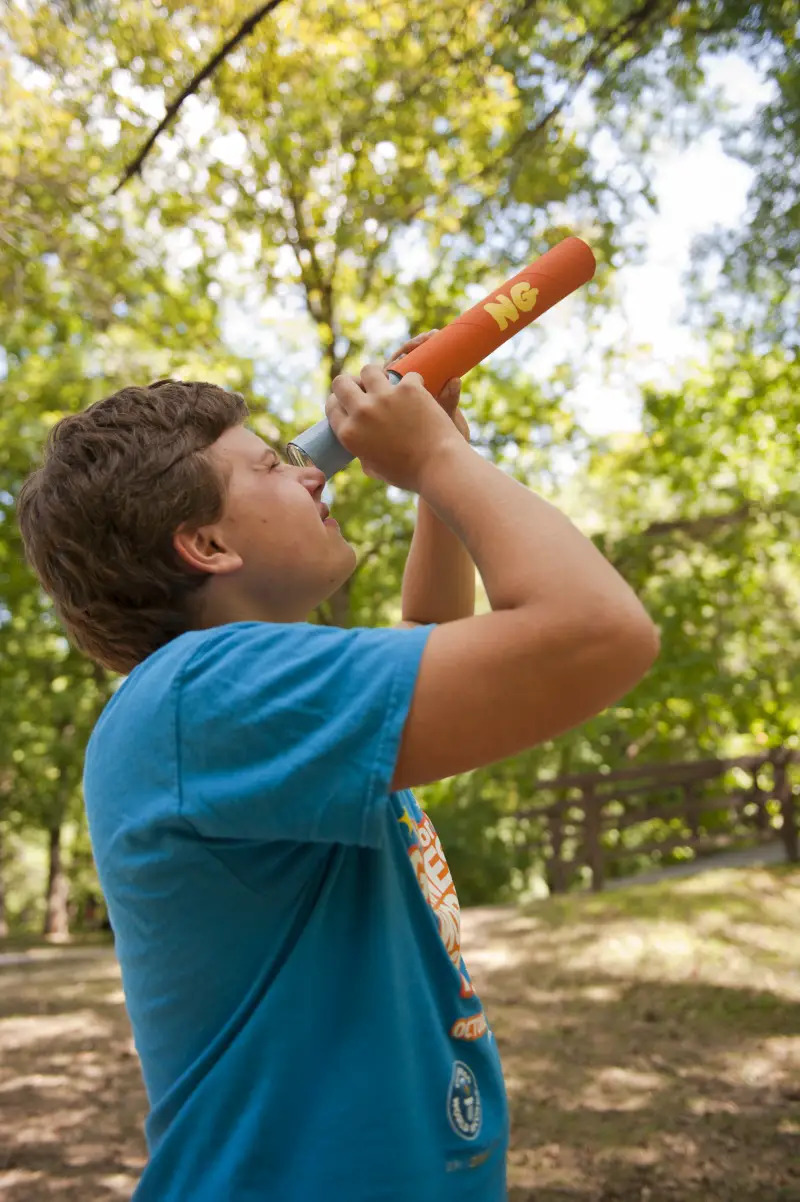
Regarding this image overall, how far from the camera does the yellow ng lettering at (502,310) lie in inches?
55.9

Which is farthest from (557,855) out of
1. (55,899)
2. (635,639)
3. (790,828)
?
(635,639)

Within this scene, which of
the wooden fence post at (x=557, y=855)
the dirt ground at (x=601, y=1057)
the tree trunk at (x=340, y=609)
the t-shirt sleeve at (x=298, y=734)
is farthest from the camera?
the wooden fence post at (x=557, y=855)

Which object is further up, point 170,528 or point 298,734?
point 170,528

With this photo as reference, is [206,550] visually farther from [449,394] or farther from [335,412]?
[449,394]

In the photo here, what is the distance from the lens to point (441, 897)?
1.36 metres

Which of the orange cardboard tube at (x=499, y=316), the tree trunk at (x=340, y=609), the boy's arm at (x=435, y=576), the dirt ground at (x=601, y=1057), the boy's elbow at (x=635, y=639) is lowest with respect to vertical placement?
the dirt ground at (x=601, y=1057)

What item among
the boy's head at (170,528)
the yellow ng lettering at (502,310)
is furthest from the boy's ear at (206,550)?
the yellow ng lettering at (502,310)

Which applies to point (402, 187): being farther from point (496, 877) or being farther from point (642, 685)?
point (496, 877)

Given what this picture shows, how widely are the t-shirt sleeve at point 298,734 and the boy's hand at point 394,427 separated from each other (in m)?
0.26

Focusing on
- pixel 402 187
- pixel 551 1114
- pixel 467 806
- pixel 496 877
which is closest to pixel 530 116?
pixel 402 187

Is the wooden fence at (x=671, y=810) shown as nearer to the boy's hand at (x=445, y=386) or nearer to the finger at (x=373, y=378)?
the boy's hand at (x=445, y=386)

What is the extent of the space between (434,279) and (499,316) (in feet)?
33.4

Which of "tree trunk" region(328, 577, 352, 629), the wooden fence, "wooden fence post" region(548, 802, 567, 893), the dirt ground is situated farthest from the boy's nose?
"wooden fence post" region(548, 802, 567, 893)

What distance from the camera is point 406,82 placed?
6617mm
